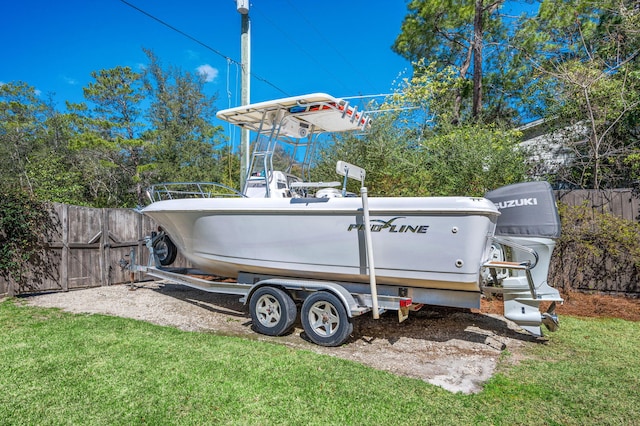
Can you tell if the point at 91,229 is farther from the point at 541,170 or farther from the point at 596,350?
the point at 541,170

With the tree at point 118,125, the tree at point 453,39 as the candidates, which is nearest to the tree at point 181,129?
the tree at point 118,125

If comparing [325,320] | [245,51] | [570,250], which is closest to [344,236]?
[325,320]

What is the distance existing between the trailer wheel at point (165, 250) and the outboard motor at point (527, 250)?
4789 millimetres

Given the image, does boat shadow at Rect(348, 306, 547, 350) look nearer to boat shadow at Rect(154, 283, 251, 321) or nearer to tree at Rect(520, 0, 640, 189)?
boat shadow at Rect(154, 283, 251, 321)

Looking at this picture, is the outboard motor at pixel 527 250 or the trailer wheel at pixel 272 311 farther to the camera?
the trailer wheel at pixel 272 311

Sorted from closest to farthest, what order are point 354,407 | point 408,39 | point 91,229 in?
point 354,407 < point 91,229 < point 408,39

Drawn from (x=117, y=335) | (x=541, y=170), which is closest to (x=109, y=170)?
(x=117, y=335)

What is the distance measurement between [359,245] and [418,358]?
129cm

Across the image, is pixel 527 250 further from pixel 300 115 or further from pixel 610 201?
pixel 610 201

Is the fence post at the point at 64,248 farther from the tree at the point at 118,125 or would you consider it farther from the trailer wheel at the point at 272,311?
the tree at the point at 118,125

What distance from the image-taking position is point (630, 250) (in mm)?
6094

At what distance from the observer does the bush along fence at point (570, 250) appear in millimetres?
6250

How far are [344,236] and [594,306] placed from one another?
4306 millimetres

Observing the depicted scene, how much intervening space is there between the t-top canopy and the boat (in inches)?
0.6
